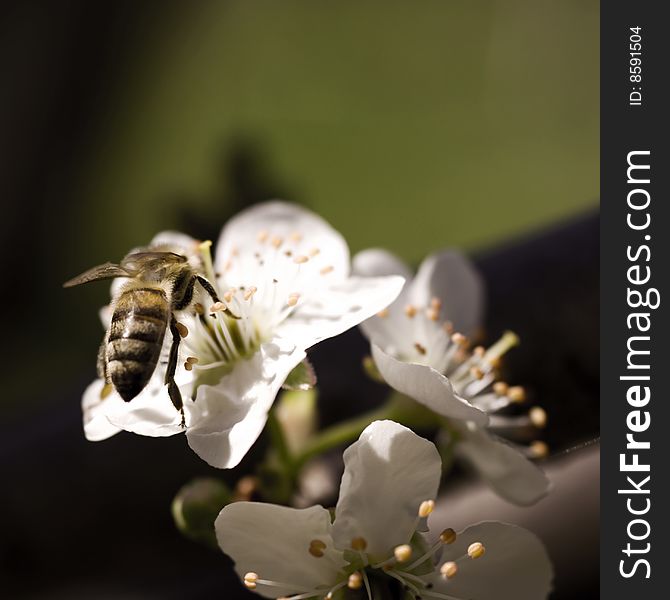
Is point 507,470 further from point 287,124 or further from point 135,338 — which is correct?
point 287,124

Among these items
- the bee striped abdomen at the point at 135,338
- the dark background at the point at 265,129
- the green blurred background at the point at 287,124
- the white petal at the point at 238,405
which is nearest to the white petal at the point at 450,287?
the white petal at the point at 238,405

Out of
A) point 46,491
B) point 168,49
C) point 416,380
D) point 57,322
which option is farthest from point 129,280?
point 168,49

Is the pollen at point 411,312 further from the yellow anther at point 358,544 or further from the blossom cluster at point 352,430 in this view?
the yellow anther at point 358,544

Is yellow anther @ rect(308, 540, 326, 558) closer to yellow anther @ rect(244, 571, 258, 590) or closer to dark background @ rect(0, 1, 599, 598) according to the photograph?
yellow anther @ rect(244, 571, 258, 590)

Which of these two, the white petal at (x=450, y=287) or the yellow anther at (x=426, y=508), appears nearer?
the yellow anther at (x=426, y=508)

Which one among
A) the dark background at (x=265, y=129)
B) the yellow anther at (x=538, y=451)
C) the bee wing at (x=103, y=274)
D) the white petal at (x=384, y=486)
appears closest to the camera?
the white petal at (x=384, y=486)

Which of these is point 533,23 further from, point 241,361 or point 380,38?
point 241,361
